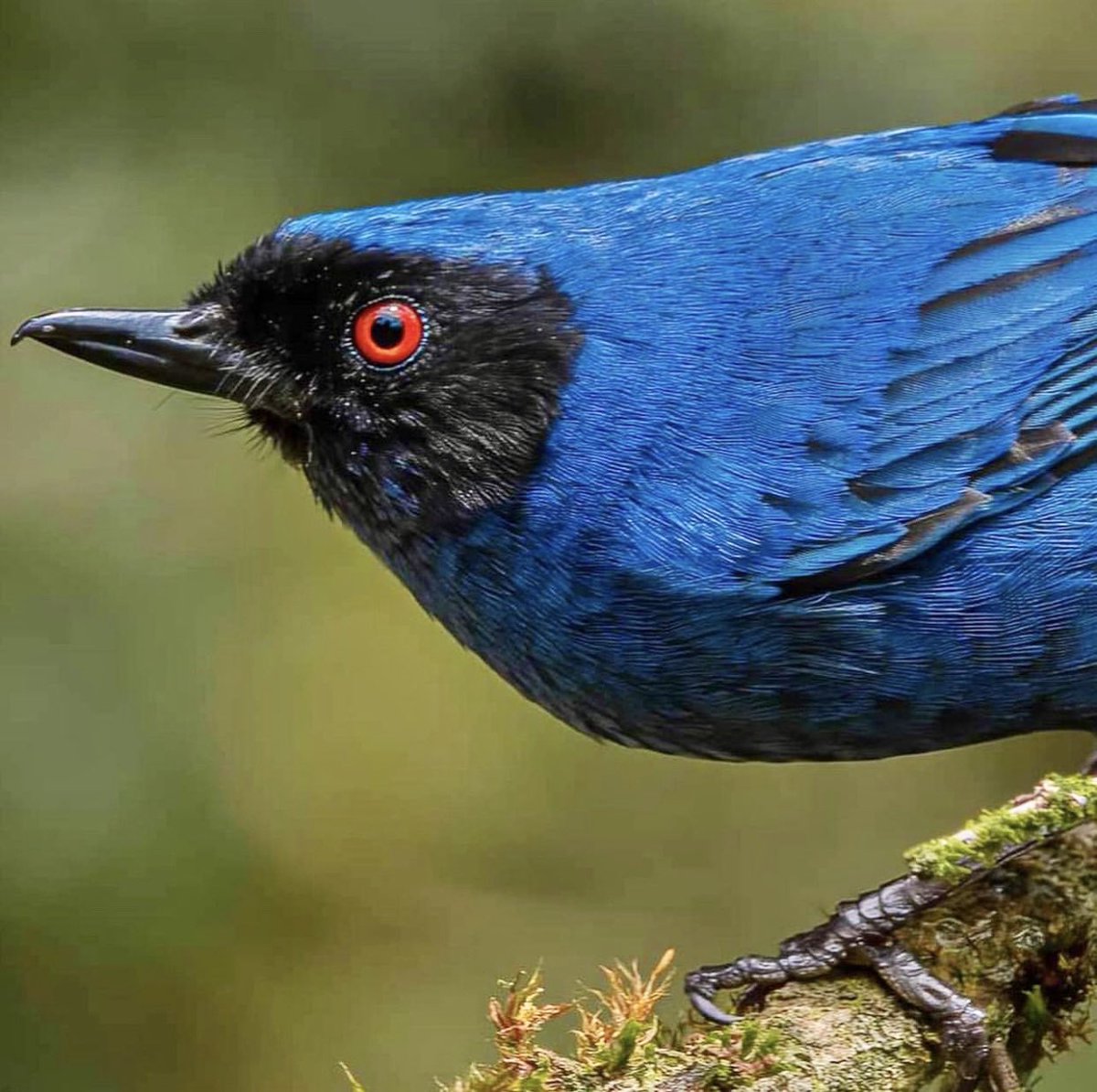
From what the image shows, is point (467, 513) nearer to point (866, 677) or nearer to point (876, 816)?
point (866, 677)

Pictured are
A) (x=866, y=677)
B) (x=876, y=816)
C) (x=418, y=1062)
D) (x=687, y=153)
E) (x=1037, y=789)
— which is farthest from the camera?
(x=876, y=816)

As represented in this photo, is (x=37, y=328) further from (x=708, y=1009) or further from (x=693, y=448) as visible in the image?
(x=708, y=1009)

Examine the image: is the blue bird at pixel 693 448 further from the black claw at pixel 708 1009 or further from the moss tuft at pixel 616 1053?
the moss tuft at pixel 616 1053

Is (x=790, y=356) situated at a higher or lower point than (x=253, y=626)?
higher

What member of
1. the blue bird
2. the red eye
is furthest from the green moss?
the red eye

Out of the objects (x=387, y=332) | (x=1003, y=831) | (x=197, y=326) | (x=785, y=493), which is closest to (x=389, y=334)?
(x=387, y=332)

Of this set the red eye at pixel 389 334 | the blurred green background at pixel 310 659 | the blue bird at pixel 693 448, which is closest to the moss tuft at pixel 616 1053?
the blue bird at pixel 693 448

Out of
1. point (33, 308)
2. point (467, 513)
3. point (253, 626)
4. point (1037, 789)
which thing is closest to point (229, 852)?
point (253, 626)
